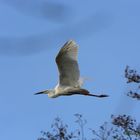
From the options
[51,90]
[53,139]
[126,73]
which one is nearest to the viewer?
[51,90]

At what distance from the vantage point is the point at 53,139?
23875mm

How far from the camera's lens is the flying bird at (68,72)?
13898 mm

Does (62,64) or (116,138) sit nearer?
(62,64)

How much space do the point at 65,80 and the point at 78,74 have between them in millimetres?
424

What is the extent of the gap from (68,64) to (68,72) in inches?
8.3

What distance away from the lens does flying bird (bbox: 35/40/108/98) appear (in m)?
13.9

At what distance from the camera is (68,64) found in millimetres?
14070

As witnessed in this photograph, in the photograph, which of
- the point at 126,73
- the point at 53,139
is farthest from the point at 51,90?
the point at 53,139

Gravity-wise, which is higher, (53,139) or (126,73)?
(126,73)

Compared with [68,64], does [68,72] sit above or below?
below

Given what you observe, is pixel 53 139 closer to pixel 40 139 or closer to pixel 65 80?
pixel 40 139

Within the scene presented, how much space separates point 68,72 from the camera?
14.2 metres

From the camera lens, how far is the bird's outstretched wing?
13.9 metres

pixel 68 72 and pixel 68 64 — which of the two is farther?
pixel 68 72
